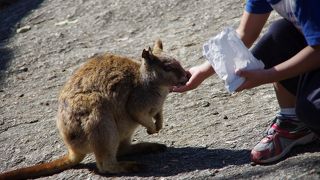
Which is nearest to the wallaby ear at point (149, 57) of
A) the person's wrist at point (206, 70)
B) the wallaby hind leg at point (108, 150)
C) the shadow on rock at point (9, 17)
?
the person's wrist at point (206, 70)

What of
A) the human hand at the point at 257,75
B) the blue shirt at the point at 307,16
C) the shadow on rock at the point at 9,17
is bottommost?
the shadow on rock at the point at 9,17

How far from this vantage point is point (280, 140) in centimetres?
393

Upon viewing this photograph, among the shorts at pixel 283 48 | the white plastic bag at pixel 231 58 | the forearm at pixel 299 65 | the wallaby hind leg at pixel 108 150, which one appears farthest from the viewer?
the wallaby hind leg at pixel 108 150

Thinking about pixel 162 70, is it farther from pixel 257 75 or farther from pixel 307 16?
pixel 307 16

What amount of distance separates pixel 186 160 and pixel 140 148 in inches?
14.3

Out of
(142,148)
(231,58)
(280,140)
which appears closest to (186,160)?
(142,148)

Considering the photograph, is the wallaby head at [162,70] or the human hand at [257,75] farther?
the wallaby head at [162,70]

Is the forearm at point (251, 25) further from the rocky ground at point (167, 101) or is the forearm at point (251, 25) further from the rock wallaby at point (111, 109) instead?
the rocky ground at point (167, 101)

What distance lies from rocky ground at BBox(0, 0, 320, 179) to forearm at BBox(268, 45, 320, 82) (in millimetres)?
541

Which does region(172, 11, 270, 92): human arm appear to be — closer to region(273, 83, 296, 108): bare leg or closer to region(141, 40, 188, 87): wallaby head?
region(141, 40, 188, 87): wallaby head

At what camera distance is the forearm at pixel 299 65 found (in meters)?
3.46

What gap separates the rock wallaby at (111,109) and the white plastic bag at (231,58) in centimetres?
60

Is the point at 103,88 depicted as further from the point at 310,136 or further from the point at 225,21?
the point at 225,21

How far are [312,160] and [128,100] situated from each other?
1.22 m
